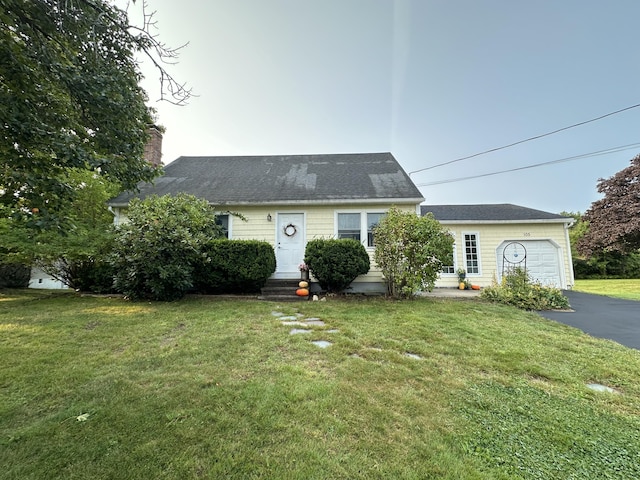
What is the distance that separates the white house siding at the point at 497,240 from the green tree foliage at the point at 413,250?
16.2 feet

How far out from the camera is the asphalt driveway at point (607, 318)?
14.6ft

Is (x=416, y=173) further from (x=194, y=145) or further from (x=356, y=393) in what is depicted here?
(x=356, y=393)

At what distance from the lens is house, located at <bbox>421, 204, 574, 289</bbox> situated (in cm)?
1038

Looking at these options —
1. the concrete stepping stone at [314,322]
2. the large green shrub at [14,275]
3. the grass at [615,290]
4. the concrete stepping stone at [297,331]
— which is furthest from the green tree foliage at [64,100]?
the grass at [615,290]

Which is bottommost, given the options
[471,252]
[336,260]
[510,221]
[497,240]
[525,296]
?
[525,296]

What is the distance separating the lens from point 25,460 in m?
1.57

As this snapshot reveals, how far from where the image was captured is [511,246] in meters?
10.6

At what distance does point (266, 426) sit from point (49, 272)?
32.8ft

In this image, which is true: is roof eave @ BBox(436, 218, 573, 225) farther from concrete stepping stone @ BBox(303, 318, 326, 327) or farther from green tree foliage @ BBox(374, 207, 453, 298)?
concrete stepping stone @ BBox(303, 318, 326, 327)

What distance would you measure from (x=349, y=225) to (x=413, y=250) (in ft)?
8.51

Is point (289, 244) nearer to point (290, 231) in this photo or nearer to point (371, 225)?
point (290, 231)

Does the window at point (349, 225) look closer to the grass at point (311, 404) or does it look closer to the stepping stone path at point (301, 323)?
the stepping stone path at point (301, 323)

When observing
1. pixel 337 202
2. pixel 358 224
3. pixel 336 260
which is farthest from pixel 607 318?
pixel 337 202

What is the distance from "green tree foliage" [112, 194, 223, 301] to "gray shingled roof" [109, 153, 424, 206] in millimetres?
1919
